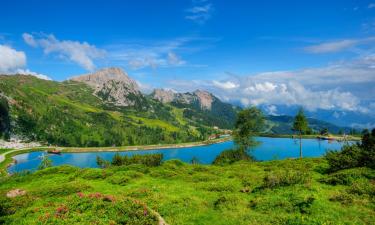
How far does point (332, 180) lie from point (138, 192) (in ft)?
69.1

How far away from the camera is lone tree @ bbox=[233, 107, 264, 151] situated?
305ft

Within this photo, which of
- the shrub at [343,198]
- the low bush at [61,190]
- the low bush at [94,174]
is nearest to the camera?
the shrub at [343,198]

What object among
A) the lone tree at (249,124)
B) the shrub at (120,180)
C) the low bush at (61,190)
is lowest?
the shrub at (120,180)

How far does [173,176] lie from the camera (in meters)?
42.4

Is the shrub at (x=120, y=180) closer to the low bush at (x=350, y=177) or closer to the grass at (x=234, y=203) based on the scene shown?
the grass at (x=234, y=203)

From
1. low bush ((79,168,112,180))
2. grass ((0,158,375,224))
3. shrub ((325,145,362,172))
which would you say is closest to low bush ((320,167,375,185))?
grass ((0,158,375,224))

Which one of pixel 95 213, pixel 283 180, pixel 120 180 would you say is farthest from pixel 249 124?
pixel 95 213

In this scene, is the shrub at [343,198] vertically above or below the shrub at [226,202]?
above

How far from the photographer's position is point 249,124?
92500 mm

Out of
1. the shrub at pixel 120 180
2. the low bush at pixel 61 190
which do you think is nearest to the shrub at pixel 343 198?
the shrub at pixel 120 180

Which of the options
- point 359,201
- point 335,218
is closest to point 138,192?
point 335,218

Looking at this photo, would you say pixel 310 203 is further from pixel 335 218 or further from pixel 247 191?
pixel 247 191

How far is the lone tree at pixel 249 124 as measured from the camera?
305 ft

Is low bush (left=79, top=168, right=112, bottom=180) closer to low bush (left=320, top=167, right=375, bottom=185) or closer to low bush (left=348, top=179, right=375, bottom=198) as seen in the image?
low bush (left=320, top=167, right=375, bottom=185)
